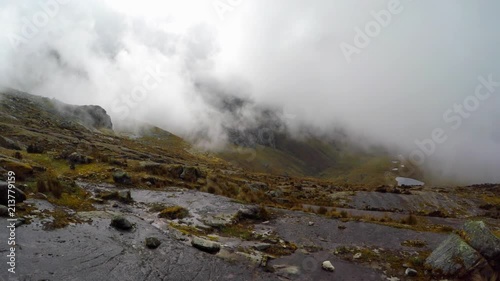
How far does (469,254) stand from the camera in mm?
17297

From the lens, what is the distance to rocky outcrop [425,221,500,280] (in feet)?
55.1

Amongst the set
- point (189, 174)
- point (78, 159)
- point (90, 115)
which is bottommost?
point (78, 159)

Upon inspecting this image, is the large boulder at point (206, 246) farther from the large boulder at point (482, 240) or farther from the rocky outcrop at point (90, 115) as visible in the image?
the rocky outcrop at point (90, 115)

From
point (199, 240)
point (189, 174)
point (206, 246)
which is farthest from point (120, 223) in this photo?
point (189, 174)

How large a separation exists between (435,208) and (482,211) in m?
8.00

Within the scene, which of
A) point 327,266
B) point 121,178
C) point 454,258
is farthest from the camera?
point 121,178

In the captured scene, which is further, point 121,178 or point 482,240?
point 121,178

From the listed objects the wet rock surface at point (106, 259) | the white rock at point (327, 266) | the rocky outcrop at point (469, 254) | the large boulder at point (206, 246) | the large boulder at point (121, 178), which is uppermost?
the rocky outcrop at point (469, 254)

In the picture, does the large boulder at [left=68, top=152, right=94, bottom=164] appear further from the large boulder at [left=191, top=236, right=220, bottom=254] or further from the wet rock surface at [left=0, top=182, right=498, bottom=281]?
the large boulder at [left=191, top=236, right=220, bottom=254]

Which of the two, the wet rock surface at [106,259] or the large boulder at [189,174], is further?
the large boulder at [189,174]

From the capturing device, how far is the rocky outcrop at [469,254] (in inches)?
661

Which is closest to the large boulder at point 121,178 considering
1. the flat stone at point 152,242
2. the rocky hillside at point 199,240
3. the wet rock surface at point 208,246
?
the rocky hillside at point 199,240

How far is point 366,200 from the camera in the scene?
53344 millimetres

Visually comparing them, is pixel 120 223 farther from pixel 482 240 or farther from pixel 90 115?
pixel 90 115
